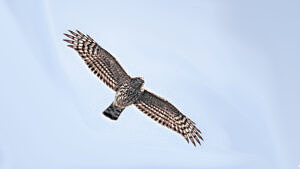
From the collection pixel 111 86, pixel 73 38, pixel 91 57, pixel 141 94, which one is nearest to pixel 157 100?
pixel 141 94

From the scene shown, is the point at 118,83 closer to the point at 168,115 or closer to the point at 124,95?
the point at 124,95

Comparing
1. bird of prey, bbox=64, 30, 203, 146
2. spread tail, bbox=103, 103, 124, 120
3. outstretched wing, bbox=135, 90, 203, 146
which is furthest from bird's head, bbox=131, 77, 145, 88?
spread tail, bbox=103, 103, 124, 120

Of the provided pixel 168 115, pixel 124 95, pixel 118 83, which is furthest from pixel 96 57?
pixel 168 115

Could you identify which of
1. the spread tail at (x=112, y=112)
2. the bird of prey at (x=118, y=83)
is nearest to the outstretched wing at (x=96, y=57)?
the bird of prey at (x=118, y=83)

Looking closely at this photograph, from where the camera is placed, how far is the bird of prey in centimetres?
1619

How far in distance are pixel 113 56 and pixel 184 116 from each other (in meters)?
4.26

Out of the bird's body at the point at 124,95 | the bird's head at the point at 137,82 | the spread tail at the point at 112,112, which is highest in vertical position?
the bird's head at the point at 137,82

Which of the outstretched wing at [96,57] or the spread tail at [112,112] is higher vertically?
the outstretched wing at [96,57]

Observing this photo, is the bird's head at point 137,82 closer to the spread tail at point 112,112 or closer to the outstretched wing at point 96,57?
the outstretched wing at point 96,57

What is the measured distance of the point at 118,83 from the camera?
16.6 m

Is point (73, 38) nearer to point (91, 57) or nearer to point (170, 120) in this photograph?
point (91, 57)

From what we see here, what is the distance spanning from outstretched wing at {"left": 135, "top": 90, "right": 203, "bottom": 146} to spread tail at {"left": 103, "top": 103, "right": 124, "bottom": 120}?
998 mm

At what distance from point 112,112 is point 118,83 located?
1.28m

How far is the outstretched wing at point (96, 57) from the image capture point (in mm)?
16109
